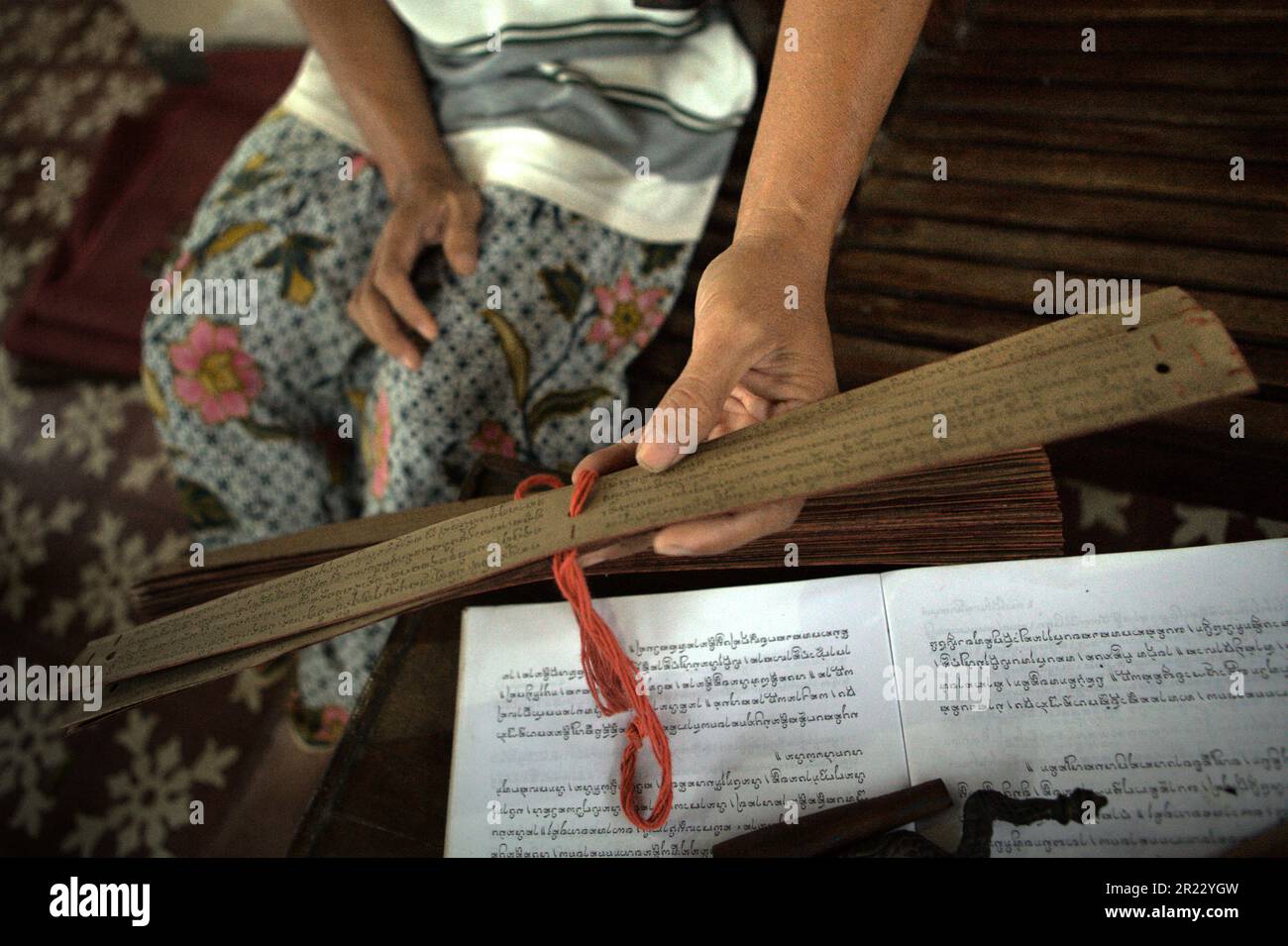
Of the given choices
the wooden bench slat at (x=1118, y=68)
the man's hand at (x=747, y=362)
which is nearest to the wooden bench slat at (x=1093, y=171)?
the wooden bench slat at (x=1118, y=68)

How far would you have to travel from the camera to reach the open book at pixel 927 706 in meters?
0.58

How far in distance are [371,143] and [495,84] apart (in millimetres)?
167

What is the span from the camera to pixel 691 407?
0.60 m

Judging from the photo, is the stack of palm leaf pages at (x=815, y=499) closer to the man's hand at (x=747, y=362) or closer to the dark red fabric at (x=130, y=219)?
the man's hand at (x=747, y=362)

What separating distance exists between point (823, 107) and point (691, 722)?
549 mm

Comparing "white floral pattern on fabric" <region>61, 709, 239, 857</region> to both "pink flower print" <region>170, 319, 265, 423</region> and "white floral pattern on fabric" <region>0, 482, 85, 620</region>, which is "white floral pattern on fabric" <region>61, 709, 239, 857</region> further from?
"pink flower print" <region>170, 319, 265, 423</region>

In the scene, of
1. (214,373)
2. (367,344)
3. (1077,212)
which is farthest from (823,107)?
(214,373)

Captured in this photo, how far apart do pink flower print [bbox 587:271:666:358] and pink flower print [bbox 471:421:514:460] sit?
0.15 metres

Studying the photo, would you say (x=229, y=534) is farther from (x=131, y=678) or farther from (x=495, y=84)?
(x=495, y=84)

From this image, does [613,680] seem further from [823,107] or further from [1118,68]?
[1118,68]

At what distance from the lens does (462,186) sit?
967 millimetres

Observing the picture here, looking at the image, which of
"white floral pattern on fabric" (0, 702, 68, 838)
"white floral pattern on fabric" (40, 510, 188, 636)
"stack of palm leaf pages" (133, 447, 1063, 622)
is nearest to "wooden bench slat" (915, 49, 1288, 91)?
A: "stack of palm leaf pages" (133, 447, 1063, 622)

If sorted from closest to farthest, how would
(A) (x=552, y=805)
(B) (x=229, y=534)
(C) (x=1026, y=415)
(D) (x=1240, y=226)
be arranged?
(C) (x=1026, y=415), (A) (x=552, y=805), (D) (x=1240, y=226), (B) (x=229, y=534)
